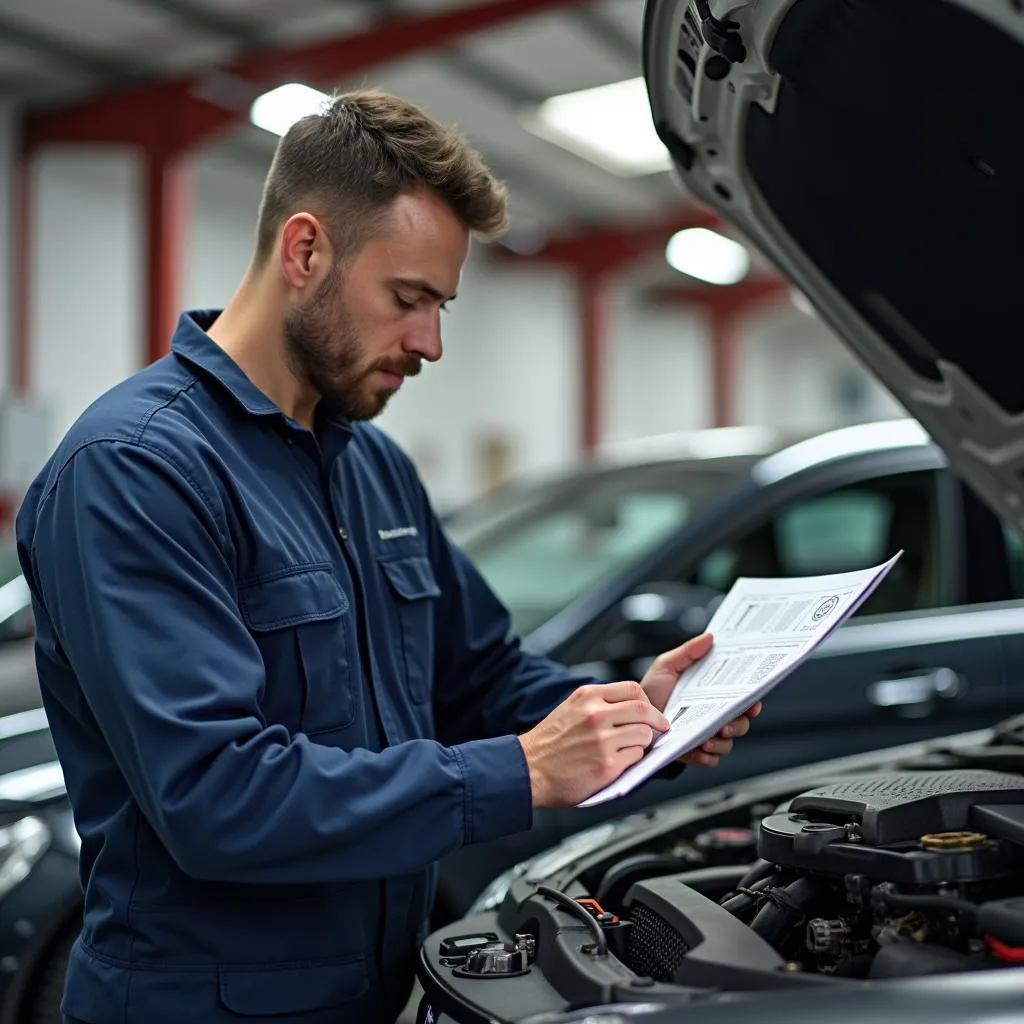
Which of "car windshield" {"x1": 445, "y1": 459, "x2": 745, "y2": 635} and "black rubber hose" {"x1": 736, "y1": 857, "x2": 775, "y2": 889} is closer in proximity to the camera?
"black rubber hose" {"x1": 736, "y1": 857, "x2": 775, "y2": 889}

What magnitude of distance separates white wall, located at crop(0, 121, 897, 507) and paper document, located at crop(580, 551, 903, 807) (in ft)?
9.49

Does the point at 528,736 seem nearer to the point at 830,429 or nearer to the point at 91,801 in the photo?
the point at 91,801

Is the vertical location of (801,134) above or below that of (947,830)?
above

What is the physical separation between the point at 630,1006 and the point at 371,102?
3.65 feet

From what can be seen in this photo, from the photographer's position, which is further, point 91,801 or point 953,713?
point 953,713

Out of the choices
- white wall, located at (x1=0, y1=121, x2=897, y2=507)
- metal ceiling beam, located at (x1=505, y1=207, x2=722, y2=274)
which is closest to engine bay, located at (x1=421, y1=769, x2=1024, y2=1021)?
white wall, located at (x1=0, y1=121, x2=897, y2=507)

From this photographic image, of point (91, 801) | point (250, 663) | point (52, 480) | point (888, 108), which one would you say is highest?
point (888, 108)

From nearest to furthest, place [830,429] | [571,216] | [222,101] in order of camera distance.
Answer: [830,429] → [222,101] → [571,216]

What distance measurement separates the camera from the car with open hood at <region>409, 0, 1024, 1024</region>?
1300 millimetres

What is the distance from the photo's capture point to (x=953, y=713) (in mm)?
2939

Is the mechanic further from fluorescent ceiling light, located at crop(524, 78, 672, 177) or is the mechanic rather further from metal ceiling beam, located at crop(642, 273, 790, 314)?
metal ceiling beam, located at crop(642, 273, 790, 314)

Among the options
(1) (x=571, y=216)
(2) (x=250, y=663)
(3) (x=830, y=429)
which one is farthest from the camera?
(1) (x=571, y=216)

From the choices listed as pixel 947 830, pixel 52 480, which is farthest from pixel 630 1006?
pixel 52 480

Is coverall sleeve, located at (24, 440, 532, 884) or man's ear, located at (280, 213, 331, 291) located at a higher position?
man's ear, located at (280, 213, 331, 291)
